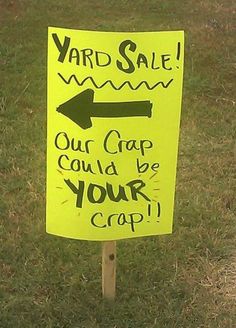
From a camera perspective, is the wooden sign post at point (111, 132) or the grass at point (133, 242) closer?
the wooden sign post at point (111, 132)

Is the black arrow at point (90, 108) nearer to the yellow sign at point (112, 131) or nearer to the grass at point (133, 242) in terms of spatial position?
the yellow sign at point (112, 131)

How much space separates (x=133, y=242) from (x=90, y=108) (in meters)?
1.06

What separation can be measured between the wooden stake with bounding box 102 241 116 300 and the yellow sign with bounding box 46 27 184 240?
0.10 m

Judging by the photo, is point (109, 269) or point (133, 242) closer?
point (109, 269)

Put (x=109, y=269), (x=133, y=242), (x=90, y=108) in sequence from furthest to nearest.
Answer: (x=133, y=242), (x=109, y=269), (x=90, y=108)

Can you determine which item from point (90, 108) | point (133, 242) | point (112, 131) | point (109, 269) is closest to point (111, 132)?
point (112, 131)

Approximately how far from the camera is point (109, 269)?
2877mm

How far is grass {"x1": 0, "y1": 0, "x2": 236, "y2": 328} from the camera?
2.92 m

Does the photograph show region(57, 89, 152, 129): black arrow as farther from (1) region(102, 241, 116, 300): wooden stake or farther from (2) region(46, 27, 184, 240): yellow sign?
(1) region(102, 241, 116, 300): wooden stake

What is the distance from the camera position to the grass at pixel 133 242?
2.92 meters

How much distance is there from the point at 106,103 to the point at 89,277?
0.96 meters

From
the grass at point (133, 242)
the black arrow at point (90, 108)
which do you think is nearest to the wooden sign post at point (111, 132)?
the black arrow at point (90, 108)

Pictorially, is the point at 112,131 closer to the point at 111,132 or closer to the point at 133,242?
the point at 111,132

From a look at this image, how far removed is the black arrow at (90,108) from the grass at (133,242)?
0.87m
